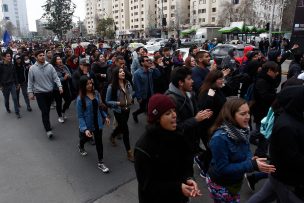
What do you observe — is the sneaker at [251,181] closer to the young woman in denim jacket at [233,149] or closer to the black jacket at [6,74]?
→ the young woman in denim jacket at [233,149]

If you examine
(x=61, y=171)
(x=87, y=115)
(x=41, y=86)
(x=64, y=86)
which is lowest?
(x=61, y=171)

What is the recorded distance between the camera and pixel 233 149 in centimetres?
267

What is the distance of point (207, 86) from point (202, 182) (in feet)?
5.05

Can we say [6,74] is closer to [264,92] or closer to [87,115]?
[87,115]

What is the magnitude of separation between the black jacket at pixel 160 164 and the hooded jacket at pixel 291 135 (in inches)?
34.7

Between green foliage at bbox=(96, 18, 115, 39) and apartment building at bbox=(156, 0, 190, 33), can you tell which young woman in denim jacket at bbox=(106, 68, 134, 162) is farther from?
apartment building at bbox=(156, 0, 190, 33)

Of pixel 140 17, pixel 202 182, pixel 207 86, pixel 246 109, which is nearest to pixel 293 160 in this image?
pixel 246 109

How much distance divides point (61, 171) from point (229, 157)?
3.36m

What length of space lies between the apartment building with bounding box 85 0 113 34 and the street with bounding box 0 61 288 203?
117m

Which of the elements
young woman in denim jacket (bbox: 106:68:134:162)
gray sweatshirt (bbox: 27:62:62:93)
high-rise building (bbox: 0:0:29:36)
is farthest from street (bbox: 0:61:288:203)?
high-rise building (bbox: 0:0:29:36)

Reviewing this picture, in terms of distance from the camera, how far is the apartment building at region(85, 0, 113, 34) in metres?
126

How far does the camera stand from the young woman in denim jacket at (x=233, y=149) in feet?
8.72

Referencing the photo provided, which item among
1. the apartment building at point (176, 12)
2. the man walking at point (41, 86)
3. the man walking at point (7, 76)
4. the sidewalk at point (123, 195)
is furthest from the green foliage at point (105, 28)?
the sidewalk at point (123, 195)

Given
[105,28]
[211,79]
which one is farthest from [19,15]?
[211,79]
